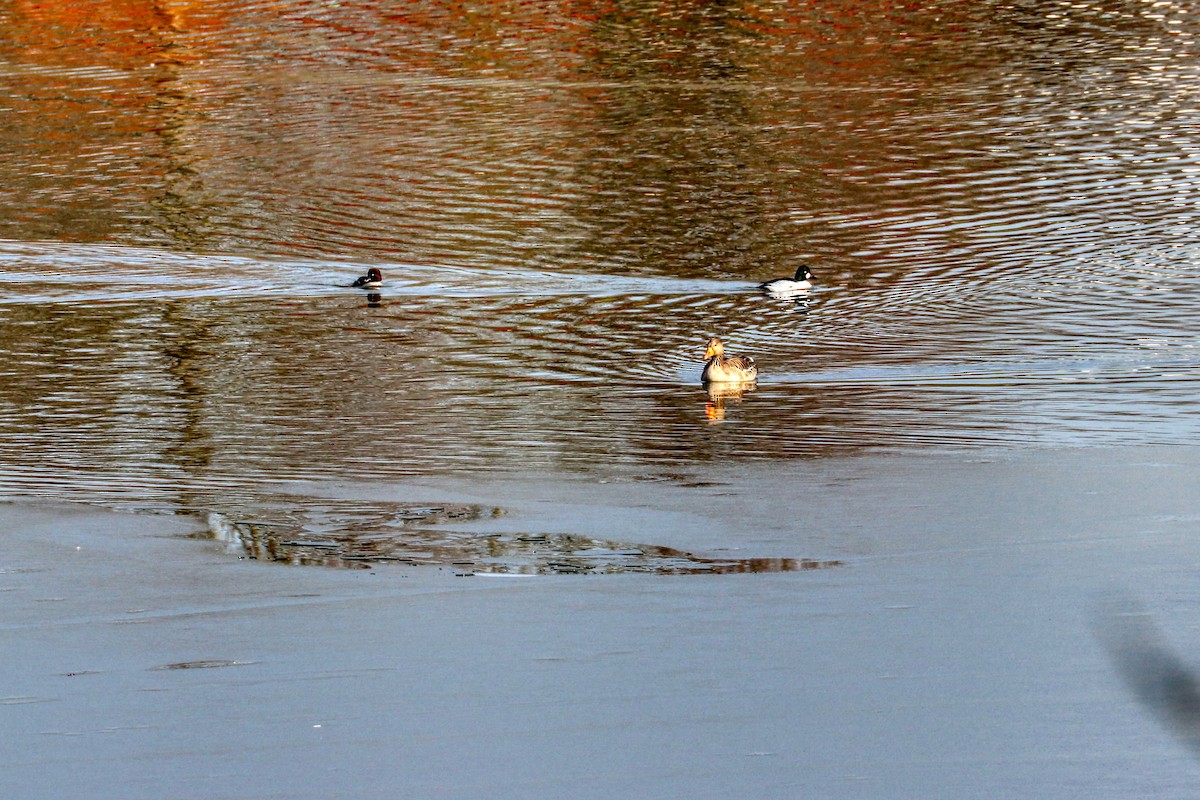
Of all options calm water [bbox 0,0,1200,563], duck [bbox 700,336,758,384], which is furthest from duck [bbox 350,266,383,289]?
duck [bbox 700,336,758,384]

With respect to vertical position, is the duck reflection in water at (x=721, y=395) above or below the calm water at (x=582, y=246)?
below

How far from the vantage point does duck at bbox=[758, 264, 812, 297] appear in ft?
58.7

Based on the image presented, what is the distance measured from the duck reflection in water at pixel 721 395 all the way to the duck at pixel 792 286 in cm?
373

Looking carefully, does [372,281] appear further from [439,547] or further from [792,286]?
[439,547]

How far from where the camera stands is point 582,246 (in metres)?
20.3

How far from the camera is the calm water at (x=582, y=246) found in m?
12.7

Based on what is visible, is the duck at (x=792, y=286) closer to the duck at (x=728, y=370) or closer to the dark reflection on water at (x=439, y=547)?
the duck at (x=728, y=370)

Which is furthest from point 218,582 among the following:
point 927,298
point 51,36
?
point 51,36

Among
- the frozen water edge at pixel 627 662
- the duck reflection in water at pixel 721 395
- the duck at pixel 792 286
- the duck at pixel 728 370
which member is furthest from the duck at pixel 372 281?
the frozen water edge at pixel 627 662

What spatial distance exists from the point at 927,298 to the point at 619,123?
37.0 ft

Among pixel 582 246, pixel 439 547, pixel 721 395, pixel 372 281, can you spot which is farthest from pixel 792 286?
pixel 439 547

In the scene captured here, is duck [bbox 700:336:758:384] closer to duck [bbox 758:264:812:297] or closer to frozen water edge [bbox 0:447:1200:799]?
duck [bbox 758:264:812:297]

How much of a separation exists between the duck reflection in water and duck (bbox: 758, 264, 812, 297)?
12.2 ft

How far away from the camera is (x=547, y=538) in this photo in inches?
385
